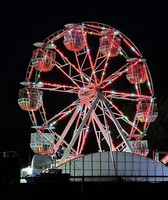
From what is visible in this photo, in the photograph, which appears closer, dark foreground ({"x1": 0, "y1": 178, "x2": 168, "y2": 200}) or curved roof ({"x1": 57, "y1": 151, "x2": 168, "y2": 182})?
dark foreground ({"x1": 0, "y1": 178, "x2": 168, "y2": 200})

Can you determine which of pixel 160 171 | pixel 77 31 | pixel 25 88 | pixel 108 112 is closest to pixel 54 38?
pixel 77 31

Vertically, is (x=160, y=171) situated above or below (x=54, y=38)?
below

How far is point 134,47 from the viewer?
3572 centimetres

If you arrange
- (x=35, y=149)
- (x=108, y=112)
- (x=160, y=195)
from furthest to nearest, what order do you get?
(x=108, y=112)
(x=35, y=149)
(x=160, y=195)

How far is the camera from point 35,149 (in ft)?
107

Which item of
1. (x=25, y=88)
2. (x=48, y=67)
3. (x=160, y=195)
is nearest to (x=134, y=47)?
(x=48, y=67)

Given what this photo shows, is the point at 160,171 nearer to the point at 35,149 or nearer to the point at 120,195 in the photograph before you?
the point at 35,149

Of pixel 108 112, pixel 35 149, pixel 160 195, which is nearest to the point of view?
pixel 160 195

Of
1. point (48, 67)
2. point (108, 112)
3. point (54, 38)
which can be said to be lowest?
point (108, 112)

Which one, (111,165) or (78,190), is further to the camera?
(111,165)

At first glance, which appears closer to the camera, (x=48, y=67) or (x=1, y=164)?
(x=1, y=164)

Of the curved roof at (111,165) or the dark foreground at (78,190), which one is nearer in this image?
the dark foreground at (78,190)

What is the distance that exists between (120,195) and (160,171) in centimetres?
2288

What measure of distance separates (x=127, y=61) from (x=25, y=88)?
8.78 metres
